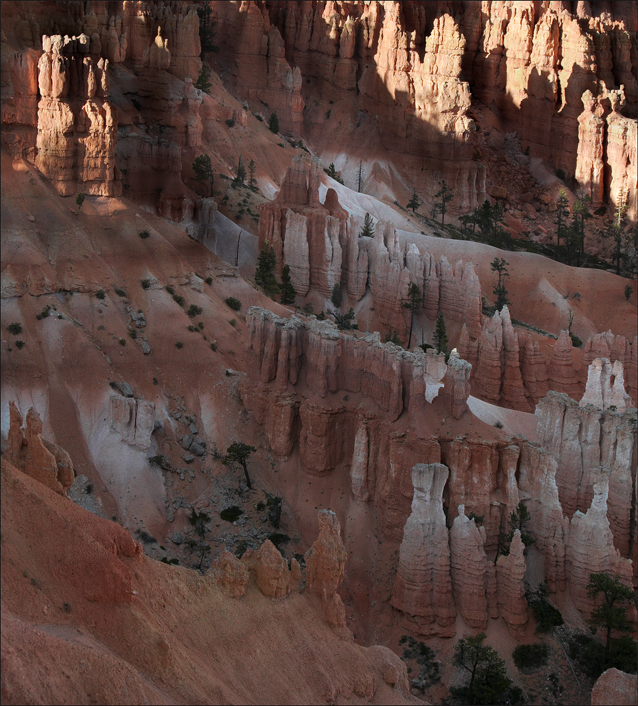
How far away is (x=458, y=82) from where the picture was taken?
103 m

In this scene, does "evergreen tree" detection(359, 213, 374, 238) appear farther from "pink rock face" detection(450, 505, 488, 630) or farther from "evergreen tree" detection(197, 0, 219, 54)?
"pink rock face" detection(450, 505, 488, 630)

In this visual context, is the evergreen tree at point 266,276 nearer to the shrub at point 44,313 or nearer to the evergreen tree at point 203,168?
the evergreen tree at point 203,168

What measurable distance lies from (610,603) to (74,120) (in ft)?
108

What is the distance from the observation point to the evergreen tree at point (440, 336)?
222 feet

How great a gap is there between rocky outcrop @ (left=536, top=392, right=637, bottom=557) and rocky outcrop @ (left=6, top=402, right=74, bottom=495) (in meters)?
19.9

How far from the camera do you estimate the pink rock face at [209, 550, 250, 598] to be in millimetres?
34344

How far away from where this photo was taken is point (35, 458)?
3450 cm

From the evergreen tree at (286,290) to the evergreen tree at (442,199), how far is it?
104ft

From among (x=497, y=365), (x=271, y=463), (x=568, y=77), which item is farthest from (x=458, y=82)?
(x=271, y=463)

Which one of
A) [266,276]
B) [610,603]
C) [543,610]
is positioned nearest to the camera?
[610,603]

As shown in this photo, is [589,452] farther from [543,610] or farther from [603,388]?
[543,610]

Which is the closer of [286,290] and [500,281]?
[286,290]

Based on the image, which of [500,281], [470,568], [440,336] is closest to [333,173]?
[500,281]

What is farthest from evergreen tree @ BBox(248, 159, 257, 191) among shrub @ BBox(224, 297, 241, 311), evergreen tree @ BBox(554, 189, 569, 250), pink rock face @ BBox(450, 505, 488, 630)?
pink rock face @ BBox(450, 505, 488, 630)
